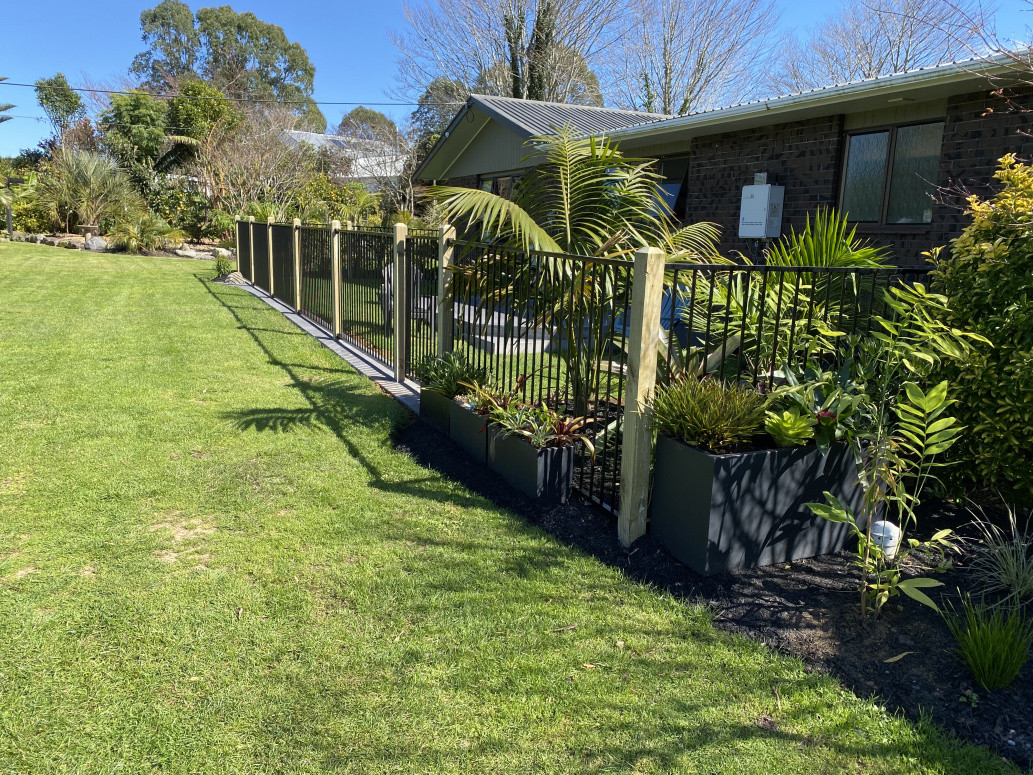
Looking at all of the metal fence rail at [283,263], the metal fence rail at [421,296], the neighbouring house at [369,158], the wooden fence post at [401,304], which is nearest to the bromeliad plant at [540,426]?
the metal fence rail at [421,296]

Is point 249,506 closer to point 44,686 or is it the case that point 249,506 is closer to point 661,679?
point 44,686

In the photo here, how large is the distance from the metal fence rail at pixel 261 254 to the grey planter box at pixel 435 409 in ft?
30.2

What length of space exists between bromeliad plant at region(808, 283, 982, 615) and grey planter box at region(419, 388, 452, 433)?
291 cm

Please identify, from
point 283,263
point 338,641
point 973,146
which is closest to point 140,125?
point 283,263

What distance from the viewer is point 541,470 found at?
4.23m

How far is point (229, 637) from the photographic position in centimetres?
291

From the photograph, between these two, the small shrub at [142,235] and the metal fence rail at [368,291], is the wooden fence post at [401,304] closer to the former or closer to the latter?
the metal fence rail at [368,291]

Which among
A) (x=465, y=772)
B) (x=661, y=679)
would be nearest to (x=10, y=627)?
(x=465, y=772)

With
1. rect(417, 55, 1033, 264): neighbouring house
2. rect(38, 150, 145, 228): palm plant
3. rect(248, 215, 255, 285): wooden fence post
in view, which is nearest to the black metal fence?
rect(417, 55, 1033, 264): neighbouring house

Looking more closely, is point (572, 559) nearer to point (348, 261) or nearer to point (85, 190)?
point (348, 261)

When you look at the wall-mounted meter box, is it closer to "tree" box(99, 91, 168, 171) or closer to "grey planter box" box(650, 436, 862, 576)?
"grey planter box" box(650, 436, 862, 576)

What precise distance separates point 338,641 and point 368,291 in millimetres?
6382

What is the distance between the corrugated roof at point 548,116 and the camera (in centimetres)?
1305

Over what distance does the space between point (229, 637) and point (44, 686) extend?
0.62 meters
